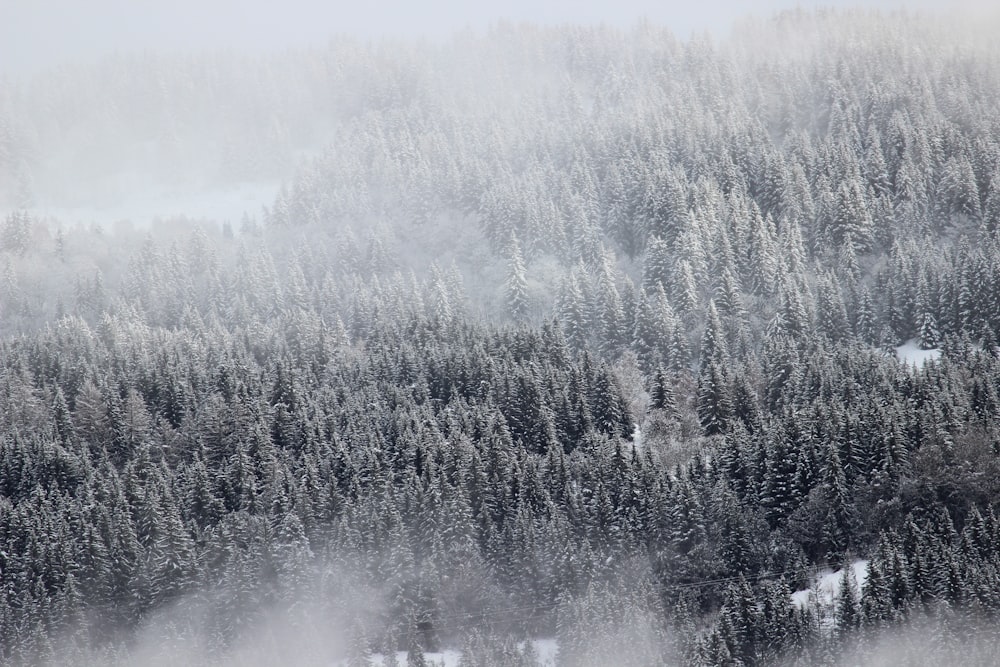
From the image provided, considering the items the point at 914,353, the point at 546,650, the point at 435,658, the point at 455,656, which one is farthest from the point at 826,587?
the point at 914,353

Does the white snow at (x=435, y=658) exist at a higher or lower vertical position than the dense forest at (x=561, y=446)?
lower

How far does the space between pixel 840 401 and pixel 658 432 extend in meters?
17.0

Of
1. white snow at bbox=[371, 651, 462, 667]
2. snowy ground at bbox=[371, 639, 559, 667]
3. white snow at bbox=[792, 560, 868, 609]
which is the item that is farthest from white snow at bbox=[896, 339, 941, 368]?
white snow at bbox=[371, 651, 462, 667]

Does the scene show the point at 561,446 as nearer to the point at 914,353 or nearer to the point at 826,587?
the point at 826,587

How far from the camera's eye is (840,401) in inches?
3895

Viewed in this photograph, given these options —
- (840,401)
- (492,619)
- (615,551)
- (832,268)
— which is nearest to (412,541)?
(492,619)

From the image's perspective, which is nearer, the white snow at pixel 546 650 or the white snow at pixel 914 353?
the white snow at pixel 546 650

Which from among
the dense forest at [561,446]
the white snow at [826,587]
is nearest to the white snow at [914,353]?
the dense forest at [561,446]

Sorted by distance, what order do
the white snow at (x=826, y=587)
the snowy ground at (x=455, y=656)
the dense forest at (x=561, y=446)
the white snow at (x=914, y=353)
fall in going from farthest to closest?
1. the white snow at (x=914, y=353)
2. the snowy ground at (x=455, y=656)
3. the dense forest at (x=561, y=446)
4. the white snow at (x=826, y=587)

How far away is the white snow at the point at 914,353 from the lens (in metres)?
125

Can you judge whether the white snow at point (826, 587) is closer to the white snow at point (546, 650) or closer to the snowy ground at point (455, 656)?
the white snow at point (546, 650)

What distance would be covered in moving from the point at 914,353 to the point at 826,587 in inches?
2215

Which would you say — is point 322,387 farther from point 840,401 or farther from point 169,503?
point 840,401

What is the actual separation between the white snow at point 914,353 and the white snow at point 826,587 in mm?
47846
